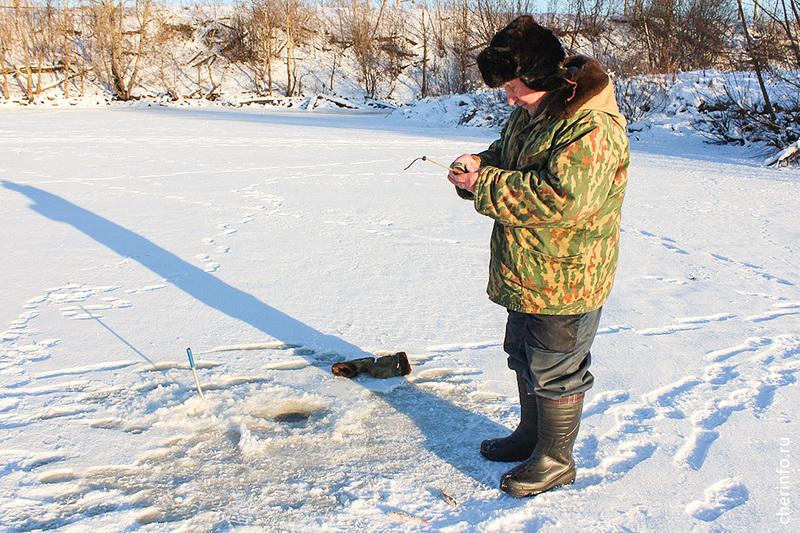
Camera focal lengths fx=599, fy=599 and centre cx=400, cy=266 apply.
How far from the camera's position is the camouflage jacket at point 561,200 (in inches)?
68.9

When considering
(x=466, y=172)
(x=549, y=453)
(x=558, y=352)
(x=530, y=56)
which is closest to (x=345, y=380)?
(x=549, y=453)

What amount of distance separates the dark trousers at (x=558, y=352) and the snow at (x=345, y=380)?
1.35ft

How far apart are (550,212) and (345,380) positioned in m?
1.54

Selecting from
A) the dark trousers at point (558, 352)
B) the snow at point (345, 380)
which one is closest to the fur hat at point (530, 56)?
the dark trousers at point (558, 352)

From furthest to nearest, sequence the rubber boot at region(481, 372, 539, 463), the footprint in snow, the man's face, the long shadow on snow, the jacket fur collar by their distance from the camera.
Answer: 1. the long shadow on snow
2. the rubber boot at region(481, 372, 539, 463)
3. the footprint in snow
4. the man's face
5. the jacket fur collar

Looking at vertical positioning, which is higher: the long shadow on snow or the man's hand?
the man's hand

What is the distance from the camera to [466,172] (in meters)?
1.96

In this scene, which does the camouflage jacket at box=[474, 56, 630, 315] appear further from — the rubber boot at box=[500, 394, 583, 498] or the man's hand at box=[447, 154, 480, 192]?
Answer: the rubber boot at box=[500, 394, 583, 498]

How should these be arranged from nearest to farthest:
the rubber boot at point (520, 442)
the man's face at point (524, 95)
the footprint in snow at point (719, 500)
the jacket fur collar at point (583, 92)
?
1. the jacket fur collar at point (583, 92)
2. the man's face at point (524, 95)
3. the footprint in snow at point (719, 500)
4. the rubber boot at point (520, 442)

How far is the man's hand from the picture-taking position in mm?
1919

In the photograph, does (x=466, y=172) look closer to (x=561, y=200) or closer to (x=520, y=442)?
(x=561, y=200)

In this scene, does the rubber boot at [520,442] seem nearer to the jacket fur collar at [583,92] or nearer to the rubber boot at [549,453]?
the rubber boot at [549,453]

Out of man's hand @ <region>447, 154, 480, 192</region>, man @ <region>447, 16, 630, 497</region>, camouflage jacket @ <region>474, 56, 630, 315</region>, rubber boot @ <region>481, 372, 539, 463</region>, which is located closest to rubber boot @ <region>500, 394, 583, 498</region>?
man @ <region>447, 16, 630, 497</region>

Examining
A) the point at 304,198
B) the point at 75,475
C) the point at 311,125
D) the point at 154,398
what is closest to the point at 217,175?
the point at 304,198
